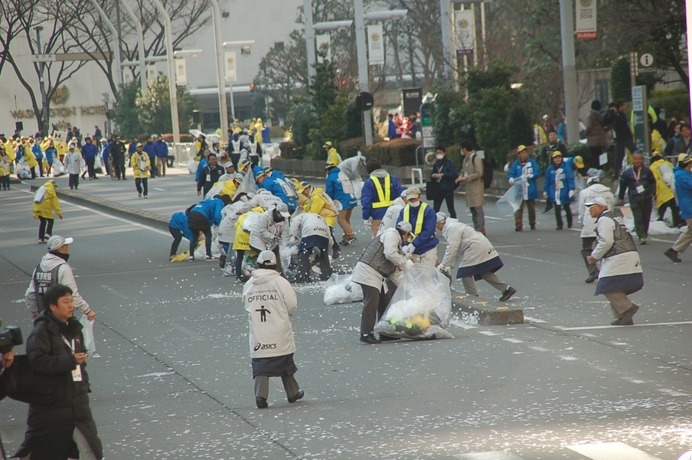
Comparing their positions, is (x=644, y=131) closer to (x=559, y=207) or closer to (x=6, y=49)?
(x=559, y=207)

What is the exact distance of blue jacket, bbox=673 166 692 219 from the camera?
1925 centimetres

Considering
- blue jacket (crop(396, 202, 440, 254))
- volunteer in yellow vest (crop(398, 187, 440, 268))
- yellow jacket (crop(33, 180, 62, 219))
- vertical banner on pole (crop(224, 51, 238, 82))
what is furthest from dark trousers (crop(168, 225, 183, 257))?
vertical banner on pole (crop(224, 51, 238, 82))

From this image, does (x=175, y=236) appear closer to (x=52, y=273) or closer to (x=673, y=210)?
(x=673, y=210)

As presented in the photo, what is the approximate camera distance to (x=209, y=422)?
10.4 m

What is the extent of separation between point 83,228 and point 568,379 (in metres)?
21.9

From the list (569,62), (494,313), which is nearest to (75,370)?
(494,313)

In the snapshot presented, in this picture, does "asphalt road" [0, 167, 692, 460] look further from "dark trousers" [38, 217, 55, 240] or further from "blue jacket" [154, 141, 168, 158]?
"blue jacket" [154, 141, 168, 158]

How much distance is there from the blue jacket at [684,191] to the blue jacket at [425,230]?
5.24 meters

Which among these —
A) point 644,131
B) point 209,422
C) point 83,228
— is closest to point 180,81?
point 83,228

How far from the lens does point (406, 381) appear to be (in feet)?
38.3

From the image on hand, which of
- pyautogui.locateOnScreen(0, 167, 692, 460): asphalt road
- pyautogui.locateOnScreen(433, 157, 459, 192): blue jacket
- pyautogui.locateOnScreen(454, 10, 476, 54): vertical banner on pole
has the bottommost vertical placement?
pyautogui.locateOnScreen(0, 167, 692, 460): asphalt road

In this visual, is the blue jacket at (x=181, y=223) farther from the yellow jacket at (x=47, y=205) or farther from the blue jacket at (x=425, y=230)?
the blue jacket at (x=425, y=230)

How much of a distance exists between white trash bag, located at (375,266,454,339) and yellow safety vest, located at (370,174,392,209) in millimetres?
7113

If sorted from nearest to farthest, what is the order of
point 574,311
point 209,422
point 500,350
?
1. point 209,422
2. point 500,350
3. point 574,311
